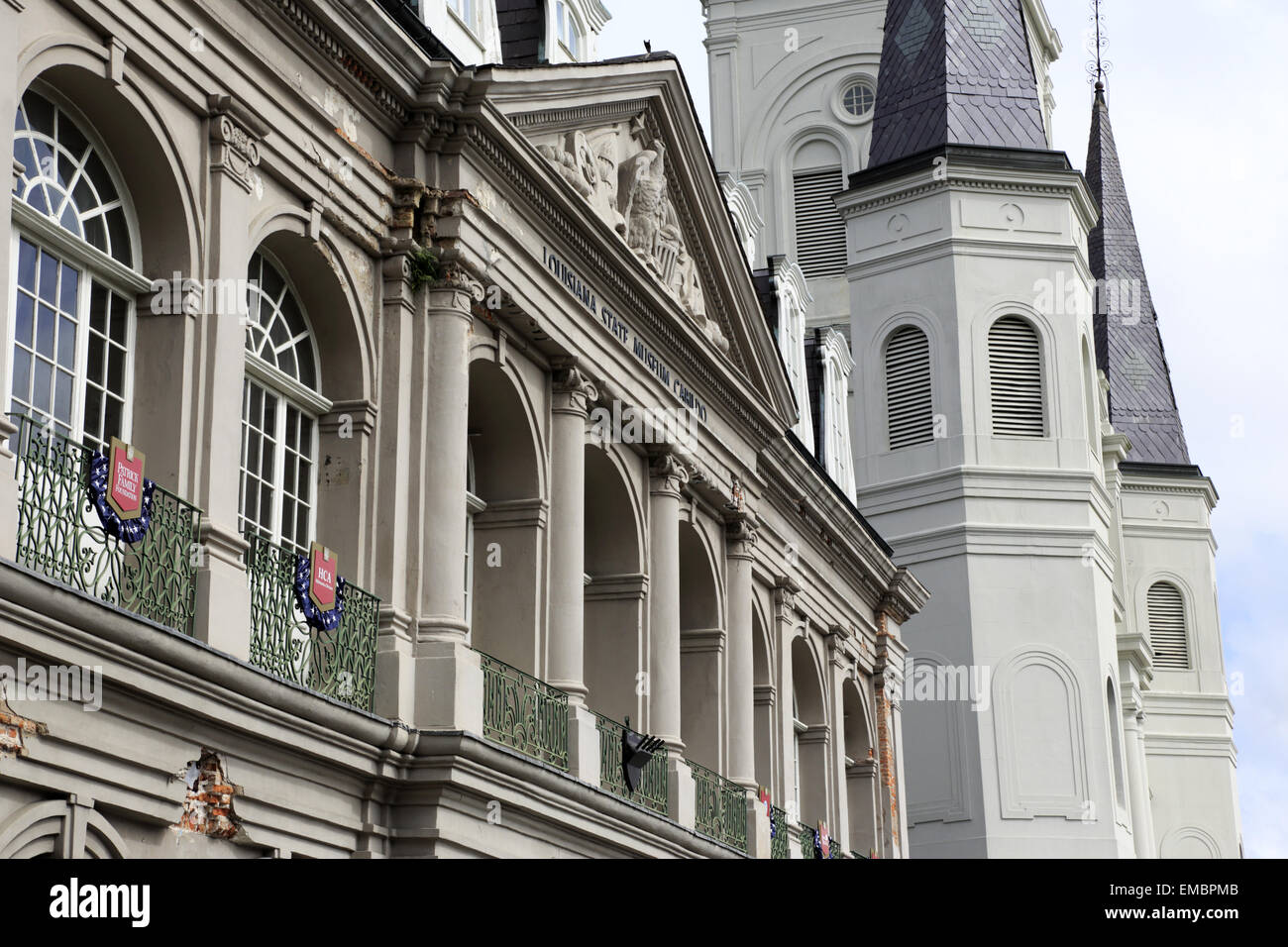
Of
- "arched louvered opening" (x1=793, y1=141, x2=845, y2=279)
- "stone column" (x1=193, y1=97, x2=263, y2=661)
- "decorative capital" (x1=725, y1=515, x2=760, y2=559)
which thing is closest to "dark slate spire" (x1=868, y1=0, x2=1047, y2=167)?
"arched louvered opening" (x1=793, y1=141, x2=845, y2=279)

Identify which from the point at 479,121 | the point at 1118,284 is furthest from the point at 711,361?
the point at 1118,284

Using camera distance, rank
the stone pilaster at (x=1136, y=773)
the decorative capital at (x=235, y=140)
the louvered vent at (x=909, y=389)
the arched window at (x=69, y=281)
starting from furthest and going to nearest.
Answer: the stone pilaster at (x=1136, y=773) → the louvered vent at (x=909, y=389) → the decorative capital at (x=235, y=140) → the arched window at (x=69, y=281)

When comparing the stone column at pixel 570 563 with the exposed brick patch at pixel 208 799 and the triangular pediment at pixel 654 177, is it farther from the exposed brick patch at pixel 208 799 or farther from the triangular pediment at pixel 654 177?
the exposed brick patch at pixel 208 799

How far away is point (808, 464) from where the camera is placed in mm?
28828

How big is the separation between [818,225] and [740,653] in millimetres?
Answer: 25974

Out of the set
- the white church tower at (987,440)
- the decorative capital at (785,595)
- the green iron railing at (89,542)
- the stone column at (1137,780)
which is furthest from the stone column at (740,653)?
the stone column at (1137,780)

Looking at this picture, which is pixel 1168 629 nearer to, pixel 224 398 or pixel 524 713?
pixel 524 713

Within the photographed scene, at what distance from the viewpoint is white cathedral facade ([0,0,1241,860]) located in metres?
13.9

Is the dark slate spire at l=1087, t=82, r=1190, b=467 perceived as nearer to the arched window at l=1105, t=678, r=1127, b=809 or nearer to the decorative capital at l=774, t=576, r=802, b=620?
the arched window at l=1105, t=678, r=1127, b=809

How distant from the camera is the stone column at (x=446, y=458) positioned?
698 inches

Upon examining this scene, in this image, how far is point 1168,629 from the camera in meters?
60.8

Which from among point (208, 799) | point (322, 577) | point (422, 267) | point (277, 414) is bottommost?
point (208, 799)

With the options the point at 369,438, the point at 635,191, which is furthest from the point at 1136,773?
the point at 369,438

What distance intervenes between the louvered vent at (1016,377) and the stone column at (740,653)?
15535mm
